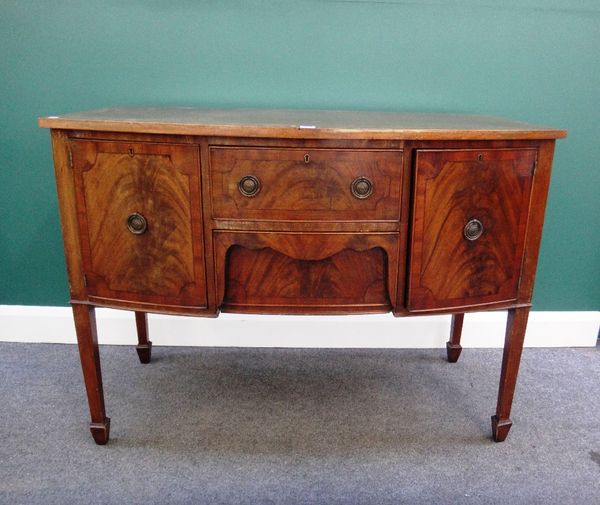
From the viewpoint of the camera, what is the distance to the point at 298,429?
1438 millimetres

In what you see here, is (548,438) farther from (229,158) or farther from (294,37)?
(294,37)

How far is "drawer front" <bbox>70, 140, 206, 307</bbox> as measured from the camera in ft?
3.62

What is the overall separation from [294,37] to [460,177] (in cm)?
79

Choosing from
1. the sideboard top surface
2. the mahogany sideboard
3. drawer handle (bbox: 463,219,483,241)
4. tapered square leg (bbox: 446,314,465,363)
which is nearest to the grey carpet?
tapered square leg (bbox: 446,314,465,363)

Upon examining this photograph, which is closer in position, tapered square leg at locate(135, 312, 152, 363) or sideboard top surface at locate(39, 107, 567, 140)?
sideboard top surface at locate(39, 107, 567, 140)

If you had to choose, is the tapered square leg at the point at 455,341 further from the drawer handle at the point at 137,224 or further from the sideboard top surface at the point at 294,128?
the drawer handle at the point at 137,224

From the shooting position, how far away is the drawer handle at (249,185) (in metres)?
1.09

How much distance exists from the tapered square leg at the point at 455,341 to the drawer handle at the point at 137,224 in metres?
1.12

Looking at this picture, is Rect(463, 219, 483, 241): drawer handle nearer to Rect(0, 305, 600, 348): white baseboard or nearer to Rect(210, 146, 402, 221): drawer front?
Rect(210, 146, 402, 221): drawer front

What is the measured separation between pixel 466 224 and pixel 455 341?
0.74m

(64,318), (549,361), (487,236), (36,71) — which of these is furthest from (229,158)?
(549,361)

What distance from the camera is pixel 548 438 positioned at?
1.43 meters

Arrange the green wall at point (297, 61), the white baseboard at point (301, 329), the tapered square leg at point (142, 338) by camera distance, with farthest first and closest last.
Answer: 1. the white baseboard at point (301, 329)
2. the tapered square leg at point (142, 338)
3. the green wall at point (297, 61)

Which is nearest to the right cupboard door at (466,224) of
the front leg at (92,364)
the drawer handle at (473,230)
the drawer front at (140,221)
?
the drawer handle at (473,230)
